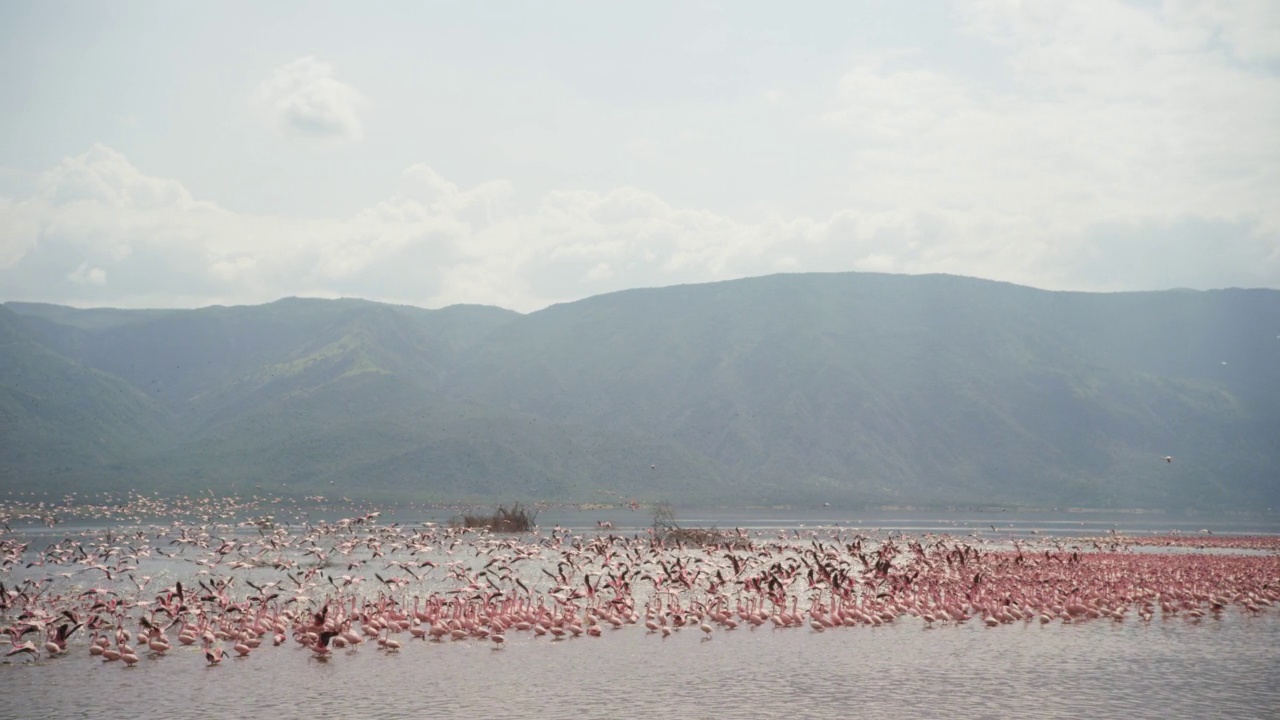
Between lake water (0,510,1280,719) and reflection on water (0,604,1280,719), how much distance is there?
46 millimetres

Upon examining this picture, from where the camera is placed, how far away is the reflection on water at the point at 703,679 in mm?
20453

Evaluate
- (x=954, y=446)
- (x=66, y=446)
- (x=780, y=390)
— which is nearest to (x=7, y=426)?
(x=66, y=446)

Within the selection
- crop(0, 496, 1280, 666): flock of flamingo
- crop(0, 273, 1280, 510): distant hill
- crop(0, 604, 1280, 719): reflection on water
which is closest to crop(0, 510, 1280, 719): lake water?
crop(0, 604, 1280, 719): reflection on water

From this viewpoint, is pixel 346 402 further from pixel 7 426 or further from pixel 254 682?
pixel 254 682

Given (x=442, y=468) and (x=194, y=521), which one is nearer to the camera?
(x=194, y=521)

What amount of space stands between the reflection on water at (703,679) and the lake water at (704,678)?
5 centimetres

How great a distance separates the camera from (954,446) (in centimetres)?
18875

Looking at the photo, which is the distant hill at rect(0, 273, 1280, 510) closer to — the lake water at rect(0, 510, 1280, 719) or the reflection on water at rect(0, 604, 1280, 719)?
the lake water at rect(0, 510, 1280, 719)

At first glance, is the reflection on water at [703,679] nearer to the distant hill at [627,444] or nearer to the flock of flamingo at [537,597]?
the flock of flamingo at [537,597]

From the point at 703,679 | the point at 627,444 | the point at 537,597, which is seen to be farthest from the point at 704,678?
the point at 627,444

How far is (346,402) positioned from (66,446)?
126 ft

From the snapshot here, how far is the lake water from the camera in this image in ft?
67.1

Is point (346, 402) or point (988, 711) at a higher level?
point (346, 402)

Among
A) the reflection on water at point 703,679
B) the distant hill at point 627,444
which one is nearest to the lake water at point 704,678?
the reflection on water at point 703,679
